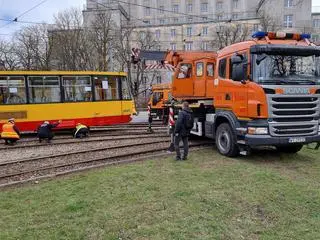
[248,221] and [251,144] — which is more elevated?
[251,144]

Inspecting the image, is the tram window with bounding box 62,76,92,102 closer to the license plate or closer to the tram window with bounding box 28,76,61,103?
the tram window with bounding box 28,76,61,103

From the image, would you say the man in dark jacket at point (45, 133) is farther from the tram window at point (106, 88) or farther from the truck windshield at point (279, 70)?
the truck windshield at point (279, 70)

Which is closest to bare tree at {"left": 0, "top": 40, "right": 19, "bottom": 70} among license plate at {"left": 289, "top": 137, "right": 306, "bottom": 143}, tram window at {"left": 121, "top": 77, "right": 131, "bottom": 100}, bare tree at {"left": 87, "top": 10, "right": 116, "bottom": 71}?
bare tree at {"left": 87, "top": 10, "right": 116, "bottom": 71}

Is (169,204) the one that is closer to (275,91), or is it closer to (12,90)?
(275,91)

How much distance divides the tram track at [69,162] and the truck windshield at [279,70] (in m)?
4.01

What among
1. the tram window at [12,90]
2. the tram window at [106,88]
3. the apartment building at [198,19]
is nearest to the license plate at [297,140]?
the tram window at [106,88]

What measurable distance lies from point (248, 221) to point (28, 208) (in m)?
3.66

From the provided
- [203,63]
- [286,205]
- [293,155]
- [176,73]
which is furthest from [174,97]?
[286,205]

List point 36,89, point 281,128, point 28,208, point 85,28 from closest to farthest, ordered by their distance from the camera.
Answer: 1. point 28,208
2. point 281,128
3. point 36,89
4. point 85,28

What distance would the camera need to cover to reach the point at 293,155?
11195 mm

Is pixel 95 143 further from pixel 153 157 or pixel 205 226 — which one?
pixel 205 226

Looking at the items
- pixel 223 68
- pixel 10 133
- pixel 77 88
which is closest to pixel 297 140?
pixel 223 68

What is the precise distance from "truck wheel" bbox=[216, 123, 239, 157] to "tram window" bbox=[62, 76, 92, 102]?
8.32 metres

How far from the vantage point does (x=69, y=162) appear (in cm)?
1059
